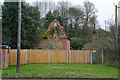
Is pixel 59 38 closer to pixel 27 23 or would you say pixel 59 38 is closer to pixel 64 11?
pixel 27 23

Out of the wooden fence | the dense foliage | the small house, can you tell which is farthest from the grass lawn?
the small house

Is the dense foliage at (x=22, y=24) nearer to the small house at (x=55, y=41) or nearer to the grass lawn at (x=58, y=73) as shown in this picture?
the small house at (x=55, y=41)

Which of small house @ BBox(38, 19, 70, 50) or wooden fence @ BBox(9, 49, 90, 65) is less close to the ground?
small house @ BBox(38, 19, 70, 50)

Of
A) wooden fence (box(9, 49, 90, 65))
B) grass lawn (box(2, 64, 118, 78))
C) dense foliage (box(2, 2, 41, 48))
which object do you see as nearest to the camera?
grass lawn (box(2, 64, 118, 78))

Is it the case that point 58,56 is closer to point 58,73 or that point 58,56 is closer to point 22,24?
point 22,24

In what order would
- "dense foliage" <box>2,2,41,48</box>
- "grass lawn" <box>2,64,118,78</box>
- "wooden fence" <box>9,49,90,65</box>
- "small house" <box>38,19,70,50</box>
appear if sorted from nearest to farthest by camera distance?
"grass lawn" <box>2,64,118,78</box>, "wooden fence" <box>9,49,90,65</box>, "dense foliage" <box>2,2,41,48</box>, "small house" <box>38,19,70,50</box>

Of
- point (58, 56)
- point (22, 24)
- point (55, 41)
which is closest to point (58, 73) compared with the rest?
point (58, 56)

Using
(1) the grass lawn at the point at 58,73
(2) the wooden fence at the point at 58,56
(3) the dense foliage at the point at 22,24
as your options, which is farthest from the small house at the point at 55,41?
(1) the grass lawn at the point at 58,73

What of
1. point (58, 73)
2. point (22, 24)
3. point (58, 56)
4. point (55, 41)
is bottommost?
point (58, 73)

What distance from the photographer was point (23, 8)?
30.2 meters

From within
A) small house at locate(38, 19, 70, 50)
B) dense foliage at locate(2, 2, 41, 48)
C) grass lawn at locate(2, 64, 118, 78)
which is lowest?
grass lawn at locate(2, 64, 118, 78)

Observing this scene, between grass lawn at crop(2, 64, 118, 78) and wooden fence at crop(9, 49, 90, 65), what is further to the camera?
wooden fence at crop(9, 49, 90, 65)

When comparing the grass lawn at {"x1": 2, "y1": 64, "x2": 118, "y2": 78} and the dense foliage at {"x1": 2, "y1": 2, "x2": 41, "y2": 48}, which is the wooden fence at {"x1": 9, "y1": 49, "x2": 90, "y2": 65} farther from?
the grass lawn at {"x1": 2, "y1": 64, "x2": 118, "y2": 78}

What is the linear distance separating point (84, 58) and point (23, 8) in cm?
1244
